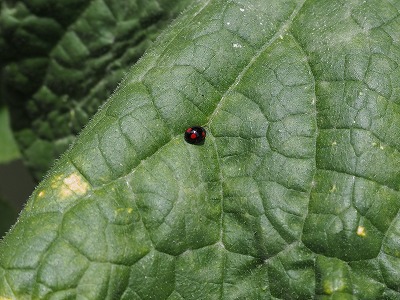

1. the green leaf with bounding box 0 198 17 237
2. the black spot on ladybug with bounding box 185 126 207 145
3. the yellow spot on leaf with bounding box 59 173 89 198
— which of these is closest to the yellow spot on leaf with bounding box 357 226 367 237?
the black spot on ladybug with bounding box 185 126 207 145

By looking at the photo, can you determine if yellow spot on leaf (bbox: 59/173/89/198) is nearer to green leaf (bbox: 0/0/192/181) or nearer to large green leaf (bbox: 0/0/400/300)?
large green leaf (bbox: 0/0/400/300)

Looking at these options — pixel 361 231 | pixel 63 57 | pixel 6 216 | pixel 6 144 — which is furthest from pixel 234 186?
pixel 6 144

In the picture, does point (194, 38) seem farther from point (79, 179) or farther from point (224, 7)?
point (79, 179)

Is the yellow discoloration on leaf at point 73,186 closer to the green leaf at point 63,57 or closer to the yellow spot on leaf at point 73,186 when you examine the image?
the yellow spot on leaf at point 73,186

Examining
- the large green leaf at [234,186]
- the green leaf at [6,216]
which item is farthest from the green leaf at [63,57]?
the large green leaf at [234,186]

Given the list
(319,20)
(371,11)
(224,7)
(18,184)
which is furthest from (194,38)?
(18,184)

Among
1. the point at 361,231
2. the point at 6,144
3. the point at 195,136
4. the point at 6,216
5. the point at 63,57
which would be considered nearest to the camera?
the point at 361,231

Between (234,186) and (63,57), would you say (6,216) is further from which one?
(234,186)
